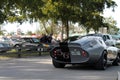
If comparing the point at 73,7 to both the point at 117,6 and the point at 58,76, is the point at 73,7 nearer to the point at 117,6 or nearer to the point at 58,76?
the point at 117,6

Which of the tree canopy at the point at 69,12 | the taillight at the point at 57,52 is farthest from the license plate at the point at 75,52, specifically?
the tree canopy at the point at 69,12

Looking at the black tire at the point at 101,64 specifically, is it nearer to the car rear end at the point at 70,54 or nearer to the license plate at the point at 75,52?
the car rear end at the point at 70,54

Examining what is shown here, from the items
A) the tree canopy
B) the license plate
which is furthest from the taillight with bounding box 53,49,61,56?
the tree canopy

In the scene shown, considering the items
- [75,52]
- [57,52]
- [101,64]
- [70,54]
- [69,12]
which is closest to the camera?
[75,52]

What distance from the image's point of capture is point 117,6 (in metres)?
43.6

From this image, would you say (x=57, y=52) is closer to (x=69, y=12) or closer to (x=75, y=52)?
(x=75, y=52)

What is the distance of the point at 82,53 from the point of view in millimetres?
15727

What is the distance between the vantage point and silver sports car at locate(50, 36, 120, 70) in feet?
51.8

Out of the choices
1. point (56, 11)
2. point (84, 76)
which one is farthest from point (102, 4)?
point (84, 76)

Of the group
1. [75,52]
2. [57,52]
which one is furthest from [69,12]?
[75,52]

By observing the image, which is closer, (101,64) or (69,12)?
(101,64)

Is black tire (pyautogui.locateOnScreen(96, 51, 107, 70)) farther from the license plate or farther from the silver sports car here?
the license plate

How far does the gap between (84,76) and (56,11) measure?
2599 cm

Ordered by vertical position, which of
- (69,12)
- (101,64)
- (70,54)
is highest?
(69,12)
